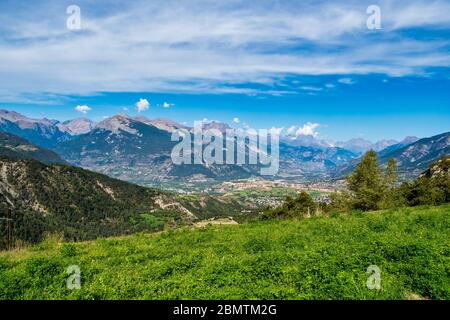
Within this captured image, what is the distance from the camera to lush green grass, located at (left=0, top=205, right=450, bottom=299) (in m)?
13.2

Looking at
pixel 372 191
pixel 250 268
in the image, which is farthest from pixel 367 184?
pixel 250 268

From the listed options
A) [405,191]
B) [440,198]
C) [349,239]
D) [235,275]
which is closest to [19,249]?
[235,275]

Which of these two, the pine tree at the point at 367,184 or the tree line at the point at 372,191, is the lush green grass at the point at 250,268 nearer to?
the tree line at the point at 372,191

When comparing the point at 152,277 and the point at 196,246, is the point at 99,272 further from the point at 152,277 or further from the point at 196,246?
the point at 196,246

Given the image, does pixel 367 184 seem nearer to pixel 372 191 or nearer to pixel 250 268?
pixel 372 191

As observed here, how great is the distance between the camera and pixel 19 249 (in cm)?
2314

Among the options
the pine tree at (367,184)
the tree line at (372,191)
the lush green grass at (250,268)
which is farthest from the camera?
the pine tree at (367,184)

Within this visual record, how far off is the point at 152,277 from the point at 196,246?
6.55 m

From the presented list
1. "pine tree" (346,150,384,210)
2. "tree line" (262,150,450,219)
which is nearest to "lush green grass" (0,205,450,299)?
"tree line" (262,150,450,219)

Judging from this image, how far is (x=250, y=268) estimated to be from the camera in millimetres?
15352

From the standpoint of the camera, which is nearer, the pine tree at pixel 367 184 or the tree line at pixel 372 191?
the tree line at pixel 372 191

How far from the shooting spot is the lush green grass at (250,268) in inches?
518

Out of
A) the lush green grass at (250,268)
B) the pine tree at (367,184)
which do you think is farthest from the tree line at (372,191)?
the lush green grass at (250,268)

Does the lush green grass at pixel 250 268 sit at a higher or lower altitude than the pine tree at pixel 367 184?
lower
